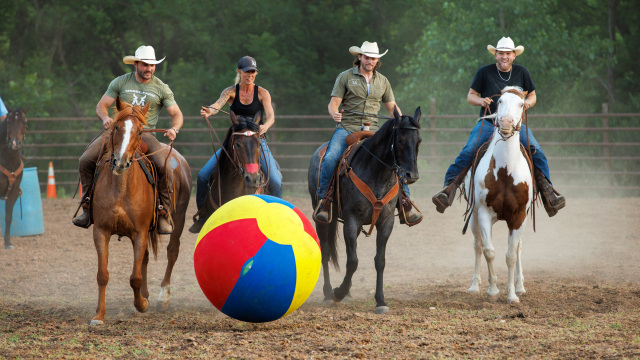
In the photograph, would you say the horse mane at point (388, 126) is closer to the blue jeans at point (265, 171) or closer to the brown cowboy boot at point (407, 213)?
the brown cowboy boot at point (407, 213)

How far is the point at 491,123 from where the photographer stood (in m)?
8.45

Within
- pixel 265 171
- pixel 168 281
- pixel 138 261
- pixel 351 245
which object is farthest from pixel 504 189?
pixel 138 261

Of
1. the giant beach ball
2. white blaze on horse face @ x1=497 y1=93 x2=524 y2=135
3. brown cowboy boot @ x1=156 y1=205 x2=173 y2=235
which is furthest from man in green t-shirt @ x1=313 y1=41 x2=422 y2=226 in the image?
the giant beach ball

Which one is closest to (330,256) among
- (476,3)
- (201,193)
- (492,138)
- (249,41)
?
(201,193)

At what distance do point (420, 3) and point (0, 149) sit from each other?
21420mm

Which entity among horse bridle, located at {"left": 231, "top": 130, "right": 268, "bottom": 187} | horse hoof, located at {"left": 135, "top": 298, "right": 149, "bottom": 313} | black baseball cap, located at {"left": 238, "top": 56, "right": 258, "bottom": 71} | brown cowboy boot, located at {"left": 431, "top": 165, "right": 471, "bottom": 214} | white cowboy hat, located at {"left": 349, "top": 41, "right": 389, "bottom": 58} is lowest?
horse hoof, located at {"left": 135, "top": 298, "right": 149, "bottom": 313}

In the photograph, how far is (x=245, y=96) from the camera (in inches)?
317

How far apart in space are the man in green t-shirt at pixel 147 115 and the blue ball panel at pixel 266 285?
186cm

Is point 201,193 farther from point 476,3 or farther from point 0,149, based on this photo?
point 476,3

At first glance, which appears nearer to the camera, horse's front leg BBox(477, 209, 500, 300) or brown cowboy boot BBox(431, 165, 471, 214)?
horse's front leg BBox(477, 209, 500, 300)

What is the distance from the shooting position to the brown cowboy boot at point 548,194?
319 inches

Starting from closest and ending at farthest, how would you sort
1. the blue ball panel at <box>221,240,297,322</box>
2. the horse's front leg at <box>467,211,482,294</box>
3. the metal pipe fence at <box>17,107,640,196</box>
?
the blue ball panel at <box>221,240,297,322</box> → the horse's front leg at <box>467,211,482,294</box> → the metal pipe fence at <box>17,107,640,196</box>

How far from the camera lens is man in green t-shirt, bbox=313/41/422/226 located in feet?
25.7

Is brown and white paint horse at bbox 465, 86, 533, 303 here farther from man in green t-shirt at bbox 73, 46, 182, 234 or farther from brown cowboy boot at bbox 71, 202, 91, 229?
brown cowboy boot at bbox 71, 202, 91, 229
